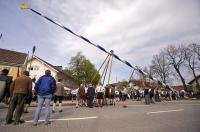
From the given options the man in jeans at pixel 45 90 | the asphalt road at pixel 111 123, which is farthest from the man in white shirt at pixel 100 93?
the man in jeans at pixel 45 90

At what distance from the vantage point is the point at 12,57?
5138cm

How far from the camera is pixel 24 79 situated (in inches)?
336

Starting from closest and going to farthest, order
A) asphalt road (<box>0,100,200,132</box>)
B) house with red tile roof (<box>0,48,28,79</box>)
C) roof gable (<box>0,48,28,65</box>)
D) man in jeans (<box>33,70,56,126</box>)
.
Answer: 1. asphalt road (<box>0,100,200,132</box>)
2. man in jeans (<box>33,70,56,126</box>)
3. house with red tile roof (<box>0,48,28,79</box>)
4. roof gable (<box>0,48,28,65</box>)

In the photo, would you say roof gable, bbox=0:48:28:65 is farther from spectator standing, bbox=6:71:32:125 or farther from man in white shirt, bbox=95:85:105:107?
spectator standing, bbox=6:71:32:125

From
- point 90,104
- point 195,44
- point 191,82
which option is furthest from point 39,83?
point 191,82

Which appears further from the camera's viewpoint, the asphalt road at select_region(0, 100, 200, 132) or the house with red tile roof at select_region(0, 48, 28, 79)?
the house with red tile roof at select_region(0, 48, 28, 79)

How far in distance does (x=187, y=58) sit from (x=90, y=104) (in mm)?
49803

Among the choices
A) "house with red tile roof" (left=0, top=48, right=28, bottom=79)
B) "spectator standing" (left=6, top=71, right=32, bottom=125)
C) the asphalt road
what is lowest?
the asphalt road

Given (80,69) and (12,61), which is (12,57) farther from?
(80,69)

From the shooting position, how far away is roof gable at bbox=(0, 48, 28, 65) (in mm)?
49312

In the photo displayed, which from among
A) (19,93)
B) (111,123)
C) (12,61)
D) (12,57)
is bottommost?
(111,123)

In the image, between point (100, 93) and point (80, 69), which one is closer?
point (100, 93)

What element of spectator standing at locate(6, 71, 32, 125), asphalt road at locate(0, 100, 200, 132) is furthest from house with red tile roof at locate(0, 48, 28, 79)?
spectator standing at locate(6, 71, 32, 125)

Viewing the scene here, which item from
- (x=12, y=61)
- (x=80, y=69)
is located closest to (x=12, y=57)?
(x=12, y=61)
